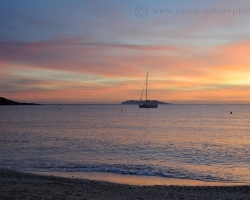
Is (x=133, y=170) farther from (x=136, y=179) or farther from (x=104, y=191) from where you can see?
(x=104, y=191)

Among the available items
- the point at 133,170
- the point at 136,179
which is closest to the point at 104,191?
the point at 136,179

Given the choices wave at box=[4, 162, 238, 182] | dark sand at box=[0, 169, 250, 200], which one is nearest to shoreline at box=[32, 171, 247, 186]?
wave at box=[4, 162, 238, 182]

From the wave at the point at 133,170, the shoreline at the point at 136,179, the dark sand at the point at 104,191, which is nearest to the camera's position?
the dark sand at the point at 104,191

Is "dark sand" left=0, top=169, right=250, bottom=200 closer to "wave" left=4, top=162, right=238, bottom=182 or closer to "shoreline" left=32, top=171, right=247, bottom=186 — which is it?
"shoreline" left=32, top=171, right=247, bottom=186

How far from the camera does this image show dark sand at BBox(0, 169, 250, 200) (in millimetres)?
13422

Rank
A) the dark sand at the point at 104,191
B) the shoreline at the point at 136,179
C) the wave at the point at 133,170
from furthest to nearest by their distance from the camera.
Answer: the wave at the point at 133,170 → the shoreline at the point at 136,179 → the dark sand at the point at 104,191

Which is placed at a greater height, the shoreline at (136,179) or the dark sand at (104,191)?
the dark sand at (104,191)

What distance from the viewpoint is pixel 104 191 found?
15.6 metres

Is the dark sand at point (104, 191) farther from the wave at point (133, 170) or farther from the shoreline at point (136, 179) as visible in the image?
the wave at point (133, 170)

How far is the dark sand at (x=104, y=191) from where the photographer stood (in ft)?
44.0

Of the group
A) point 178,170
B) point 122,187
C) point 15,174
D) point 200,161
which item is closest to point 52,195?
point 122,187

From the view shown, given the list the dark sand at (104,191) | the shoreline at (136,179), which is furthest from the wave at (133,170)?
the dark sand at (104,191)

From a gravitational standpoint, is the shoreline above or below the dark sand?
below

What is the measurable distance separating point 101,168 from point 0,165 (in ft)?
29.0
